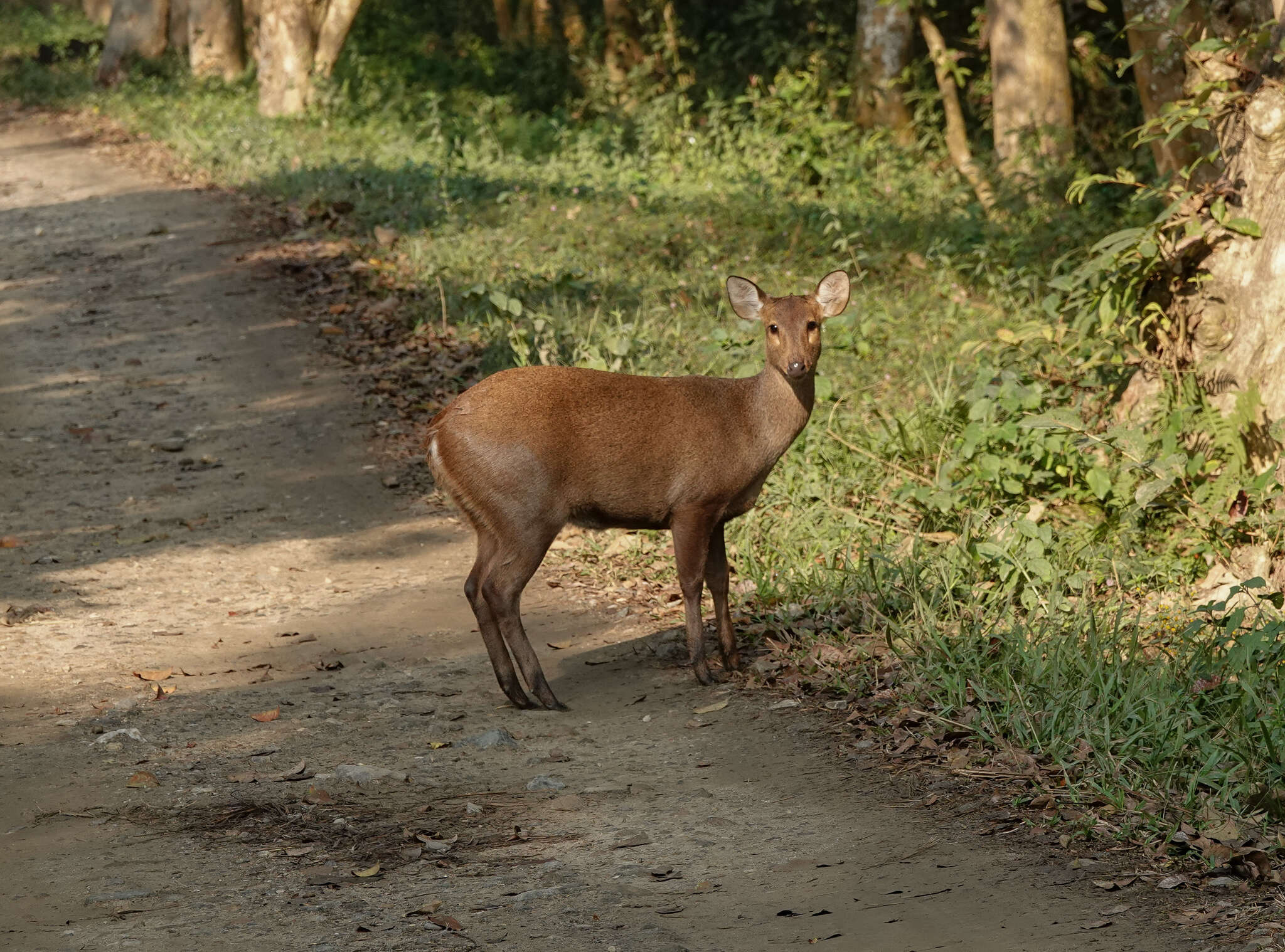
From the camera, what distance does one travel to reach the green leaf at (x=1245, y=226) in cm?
772

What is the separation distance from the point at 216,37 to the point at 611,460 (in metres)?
21.3

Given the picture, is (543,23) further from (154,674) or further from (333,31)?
(154,674)

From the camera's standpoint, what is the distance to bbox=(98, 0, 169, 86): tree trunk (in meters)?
26.3

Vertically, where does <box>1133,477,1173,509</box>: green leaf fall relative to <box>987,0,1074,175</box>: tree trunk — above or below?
below

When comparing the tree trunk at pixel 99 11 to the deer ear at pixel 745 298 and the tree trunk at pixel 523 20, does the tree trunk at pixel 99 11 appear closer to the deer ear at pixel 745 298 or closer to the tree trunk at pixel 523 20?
the tree trunk at pixel 523 20

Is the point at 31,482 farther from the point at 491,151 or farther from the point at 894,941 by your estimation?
the point at 491,151

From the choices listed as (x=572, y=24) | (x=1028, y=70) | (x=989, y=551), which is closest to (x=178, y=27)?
(x=572, y=24)

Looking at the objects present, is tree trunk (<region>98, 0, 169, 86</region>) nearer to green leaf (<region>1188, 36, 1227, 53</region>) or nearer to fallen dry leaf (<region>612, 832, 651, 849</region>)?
green leaf (<region>1188, 36, 1227, 53</region>)

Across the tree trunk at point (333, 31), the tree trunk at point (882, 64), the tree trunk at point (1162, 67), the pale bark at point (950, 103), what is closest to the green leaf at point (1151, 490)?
the tree trunk at point (1162, 67)

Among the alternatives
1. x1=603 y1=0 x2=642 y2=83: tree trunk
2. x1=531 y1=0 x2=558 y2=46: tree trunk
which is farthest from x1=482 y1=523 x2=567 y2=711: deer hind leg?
x1=531 y1=0 x2=558 y2=46: tree trunk

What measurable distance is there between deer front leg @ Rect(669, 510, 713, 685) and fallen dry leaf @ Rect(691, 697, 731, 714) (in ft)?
0.68

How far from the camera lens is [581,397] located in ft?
20.9

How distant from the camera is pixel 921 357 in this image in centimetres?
1030

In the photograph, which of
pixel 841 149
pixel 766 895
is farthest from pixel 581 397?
pixel 841 149
